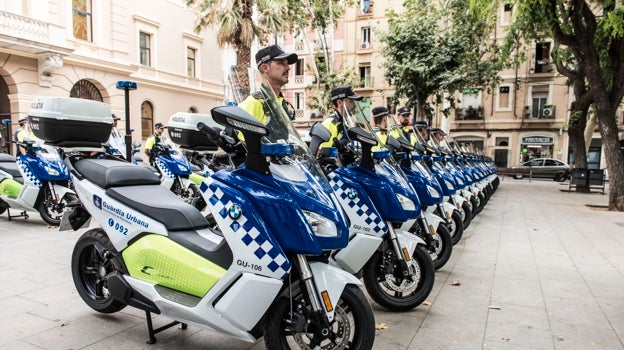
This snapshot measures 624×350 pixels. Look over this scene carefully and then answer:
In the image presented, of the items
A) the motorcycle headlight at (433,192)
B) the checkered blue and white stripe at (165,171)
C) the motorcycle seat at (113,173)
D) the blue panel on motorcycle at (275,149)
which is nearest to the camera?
the blue panel on motorcycle at (275,149)

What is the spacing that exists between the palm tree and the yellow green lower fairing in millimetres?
12406

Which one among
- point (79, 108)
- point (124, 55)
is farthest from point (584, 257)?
point (124, 55)

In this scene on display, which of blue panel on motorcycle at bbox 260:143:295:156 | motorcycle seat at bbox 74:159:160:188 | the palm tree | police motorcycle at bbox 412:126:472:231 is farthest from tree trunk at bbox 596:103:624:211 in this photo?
motorcycle seat at bbox 74:159:160:188

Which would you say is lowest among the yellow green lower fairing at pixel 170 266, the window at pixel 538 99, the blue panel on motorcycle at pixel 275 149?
the yellow green lower fairing at pixel 170 266

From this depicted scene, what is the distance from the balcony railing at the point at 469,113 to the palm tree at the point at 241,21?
771 inches

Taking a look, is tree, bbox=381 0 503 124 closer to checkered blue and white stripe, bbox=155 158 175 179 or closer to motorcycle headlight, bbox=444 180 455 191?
checkered blue and white stripe, bbox=155 158 175 179

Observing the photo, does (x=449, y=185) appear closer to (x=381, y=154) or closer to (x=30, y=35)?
(x=381, y=154)

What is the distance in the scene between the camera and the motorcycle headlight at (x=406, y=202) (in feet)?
12.5

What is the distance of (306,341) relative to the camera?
2828 millimetres

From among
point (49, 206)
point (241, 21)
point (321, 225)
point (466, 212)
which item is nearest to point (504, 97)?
point (241, 21)

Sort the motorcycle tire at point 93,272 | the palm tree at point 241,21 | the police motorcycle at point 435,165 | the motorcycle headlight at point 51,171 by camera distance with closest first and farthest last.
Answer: the motorcycle tire at point 93,272, the police motorcycle at point 435,165, the motorcycle headlight at point 51,171, the palm tree at point 241,21

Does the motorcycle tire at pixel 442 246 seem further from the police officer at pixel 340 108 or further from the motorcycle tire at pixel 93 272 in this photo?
the motorcycle tire at pixel 93 272

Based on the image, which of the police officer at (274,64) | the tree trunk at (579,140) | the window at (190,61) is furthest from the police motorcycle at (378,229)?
the window at (190,61)

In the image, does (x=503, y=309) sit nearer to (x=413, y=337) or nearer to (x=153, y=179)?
(x=413, y=337)
